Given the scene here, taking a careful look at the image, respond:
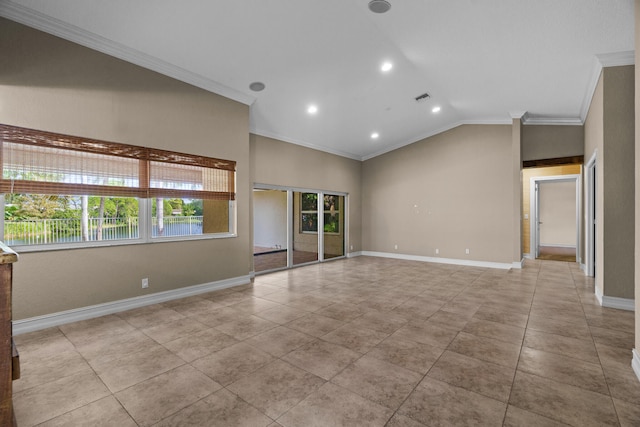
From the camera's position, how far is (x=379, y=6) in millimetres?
3615

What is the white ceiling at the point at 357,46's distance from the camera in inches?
135

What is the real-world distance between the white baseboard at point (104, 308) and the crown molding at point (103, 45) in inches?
124

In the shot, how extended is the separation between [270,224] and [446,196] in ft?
16.7

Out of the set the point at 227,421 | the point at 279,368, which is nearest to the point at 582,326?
the point at 279,368

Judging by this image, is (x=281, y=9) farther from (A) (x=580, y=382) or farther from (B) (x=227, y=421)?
(A) (x=580, y=382)

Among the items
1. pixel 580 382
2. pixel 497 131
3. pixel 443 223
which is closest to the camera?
pixel 580 382

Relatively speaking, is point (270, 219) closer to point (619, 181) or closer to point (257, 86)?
point (257, 86)

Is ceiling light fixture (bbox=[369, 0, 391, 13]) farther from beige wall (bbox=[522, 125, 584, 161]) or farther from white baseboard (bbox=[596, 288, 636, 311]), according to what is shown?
beige wall (bbox=[522, 125, 584, 161])

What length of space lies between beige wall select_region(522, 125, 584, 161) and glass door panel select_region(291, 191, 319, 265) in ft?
17.0

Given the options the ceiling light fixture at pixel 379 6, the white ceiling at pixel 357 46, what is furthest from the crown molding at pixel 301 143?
the ceiling light fixture at pixel 379 6

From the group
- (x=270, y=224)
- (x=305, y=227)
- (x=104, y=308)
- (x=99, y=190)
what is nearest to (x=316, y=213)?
(x=305, y=227)

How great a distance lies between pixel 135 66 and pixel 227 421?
14.3 feet

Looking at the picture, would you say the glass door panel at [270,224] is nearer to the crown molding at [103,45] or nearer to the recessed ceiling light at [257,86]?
the recessed ceiling light at [257,86]

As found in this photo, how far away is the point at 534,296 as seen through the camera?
4867 millimetres
